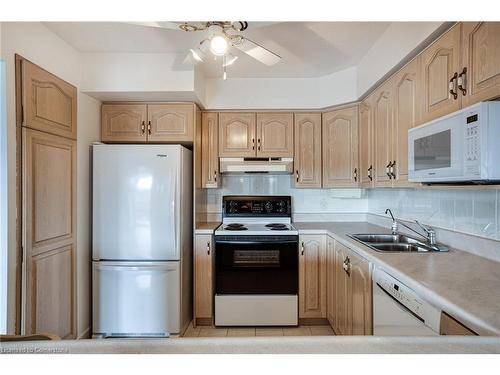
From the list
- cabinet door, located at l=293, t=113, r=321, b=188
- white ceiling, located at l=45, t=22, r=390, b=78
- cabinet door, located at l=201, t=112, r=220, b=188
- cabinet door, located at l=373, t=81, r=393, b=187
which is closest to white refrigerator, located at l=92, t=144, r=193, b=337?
cabinet door, located at l=201, t=112, r=220, b=188

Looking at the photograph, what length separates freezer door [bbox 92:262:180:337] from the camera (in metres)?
2.40

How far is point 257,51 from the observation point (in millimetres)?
1755

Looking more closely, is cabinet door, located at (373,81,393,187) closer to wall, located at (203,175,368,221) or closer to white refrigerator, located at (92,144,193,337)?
wall, located at (203,175,368,221)

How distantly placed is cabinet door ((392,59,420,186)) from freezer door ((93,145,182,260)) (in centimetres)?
172

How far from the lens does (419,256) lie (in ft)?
5.32

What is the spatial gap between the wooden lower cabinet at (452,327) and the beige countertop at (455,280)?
2cm

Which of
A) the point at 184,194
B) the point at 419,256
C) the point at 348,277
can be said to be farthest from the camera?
the point at 184,194

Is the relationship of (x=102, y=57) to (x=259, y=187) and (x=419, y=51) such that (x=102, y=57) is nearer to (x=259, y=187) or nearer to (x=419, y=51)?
(x=259, y=187)

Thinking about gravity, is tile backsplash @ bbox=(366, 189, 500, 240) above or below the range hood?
below

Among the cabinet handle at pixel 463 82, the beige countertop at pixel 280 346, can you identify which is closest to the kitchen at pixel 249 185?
the cabinet handle at pixel 463 82

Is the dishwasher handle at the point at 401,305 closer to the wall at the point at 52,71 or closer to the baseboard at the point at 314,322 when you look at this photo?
the baseboard at the point at 314,322
